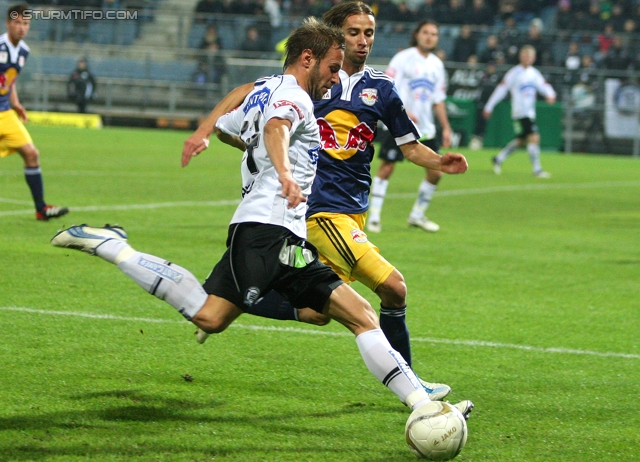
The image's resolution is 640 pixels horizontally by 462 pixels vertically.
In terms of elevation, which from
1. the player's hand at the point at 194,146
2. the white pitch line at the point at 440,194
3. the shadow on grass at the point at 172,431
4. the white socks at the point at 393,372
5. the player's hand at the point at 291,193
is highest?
the player's hand at the point at 194,146

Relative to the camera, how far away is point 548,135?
29.5 metres

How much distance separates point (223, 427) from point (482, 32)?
92.4 feet

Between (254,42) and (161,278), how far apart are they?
27.9 metres

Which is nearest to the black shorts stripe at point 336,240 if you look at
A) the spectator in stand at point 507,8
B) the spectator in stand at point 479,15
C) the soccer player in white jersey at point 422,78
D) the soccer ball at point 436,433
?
the soccer ball at point 436,433

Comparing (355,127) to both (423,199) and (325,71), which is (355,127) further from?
(423,199)

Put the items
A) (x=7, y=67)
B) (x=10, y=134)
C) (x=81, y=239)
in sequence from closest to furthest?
(x=81, y=239) → (x=10, y=134) → (x=7, y=67)

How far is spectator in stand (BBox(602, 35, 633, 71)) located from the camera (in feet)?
96.3

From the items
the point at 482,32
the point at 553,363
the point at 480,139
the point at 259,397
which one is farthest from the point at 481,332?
the point at 482,32

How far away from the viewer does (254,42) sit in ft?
105

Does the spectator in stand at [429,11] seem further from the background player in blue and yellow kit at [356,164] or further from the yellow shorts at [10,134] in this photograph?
the background player in blue and yellow kit at [356,164]

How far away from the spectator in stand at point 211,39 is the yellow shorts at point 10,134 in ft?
69.2

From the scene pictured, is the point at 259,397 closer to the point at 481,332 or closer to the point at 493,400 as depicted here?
the point at 493,400

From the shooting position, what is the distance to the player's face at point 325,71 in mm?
4738

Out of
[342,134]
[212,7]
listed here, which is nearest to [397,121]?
[342,134]
